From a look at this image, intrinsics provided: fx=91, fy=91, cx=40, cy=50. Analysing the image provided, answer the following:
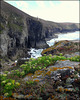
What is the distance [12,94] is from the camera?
149 inches

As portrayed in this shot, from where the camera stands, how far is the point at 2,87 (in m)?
4.25

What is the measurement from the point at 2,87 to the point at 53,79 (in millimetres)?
2468

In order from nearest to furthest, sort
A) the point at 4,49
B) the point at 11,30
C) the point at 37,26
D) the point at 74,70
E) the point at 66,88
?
1. the point at 66,88
2. the point at 74,70
3. the point at 4,49
4. the point at 11,30
5. the point at 37,26

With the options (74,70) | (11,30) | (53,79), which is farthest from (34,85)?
(11,30)

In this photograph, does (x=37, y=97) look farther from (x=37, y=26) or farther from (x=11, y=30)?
(x=37, y=26)

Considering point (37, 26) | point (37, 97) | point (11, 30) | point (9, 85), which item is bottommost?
point (37, 97)

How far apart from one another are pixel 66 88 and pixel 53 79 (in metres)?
0.78

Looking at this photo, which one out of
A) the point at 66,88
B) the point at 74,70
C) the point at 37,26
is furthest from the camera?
the point at 37,26

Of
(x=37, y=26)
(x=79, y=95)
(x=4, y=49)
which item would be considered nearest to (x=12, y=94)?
(x=79, y=95)

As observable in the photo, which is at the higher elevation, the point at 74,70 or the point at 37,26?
the point at 37,26

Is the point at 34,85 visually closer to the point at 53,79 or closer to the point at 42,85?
the point at 42,85

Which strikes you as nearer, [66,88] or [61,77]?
[66,88]

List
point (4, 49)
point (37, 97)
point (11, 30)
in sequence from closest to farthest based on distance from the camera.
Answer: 1. point (37, 97)
2. point (4, 49)
3. point (11, 30)

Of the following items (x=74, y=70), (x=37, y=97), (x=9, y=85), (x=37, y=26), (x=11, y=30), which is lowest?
(x=37, y=97)
